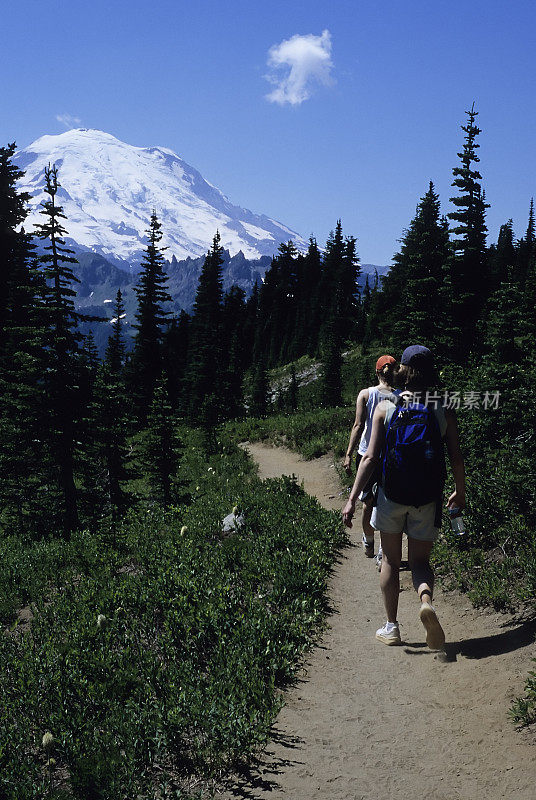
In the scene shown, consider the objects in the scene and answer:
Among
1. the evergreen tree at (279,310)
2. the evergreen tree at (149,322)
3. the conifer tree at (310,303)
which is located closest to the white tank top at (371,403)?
the evergreen tree at (149,322)

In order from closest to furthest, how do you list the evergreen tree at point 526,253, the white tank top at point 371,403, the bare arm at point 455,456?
1. the bare arm at point 455,456
2. the white tank top at point 371,403
3. the evergreen tree at point 526,253

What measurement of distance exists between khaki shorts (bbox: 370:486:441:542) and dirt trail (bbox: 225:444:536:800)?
4.20 feet

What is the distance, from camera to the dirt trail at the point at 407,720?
145 inches

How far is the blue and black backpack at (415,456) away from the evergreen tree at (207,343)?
31.1 meters

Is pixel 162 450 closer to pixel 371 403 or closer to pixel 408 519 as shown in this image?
pixel 371 403

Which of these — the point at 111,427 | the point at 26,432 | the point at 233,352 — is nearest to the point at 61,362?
the point at 26,432

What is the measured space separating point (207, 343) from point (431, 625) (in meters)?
52.4

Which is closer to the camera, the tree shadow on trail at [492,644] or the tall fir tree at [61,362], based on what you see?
the tree shadow on trail at [492,644]

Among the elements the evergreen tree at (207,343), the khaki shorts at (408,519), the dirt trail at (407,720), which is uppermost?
the evergreen tree at (207,343)

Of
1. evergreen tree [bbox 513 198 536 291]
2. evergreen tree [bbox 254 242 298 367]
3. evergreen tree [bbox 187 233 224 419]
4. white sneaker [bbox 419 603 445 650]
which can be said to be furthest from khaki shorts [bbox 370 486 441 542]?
evergreen tree [bbox 254 242 298 367]

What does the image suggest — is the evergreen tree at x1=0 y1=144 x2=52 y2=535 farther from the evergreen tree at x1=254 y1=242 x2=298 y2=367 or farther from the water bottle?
the evergreen tree at x1=254 y1=242 x2=298 y2=367

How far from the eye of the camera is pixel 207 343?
55.8 m

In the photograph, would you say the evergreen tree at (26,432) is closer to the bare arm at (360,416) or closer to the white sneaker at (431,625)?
the bare arm at (360,416)

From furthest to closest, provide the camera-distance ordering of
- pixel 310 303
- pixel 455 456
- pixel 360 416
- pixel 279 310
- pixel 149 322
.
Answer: pixel 279 310 < pixel 310 303 < pixel 149 322 < pixel 360 416 < pixel 455 456
